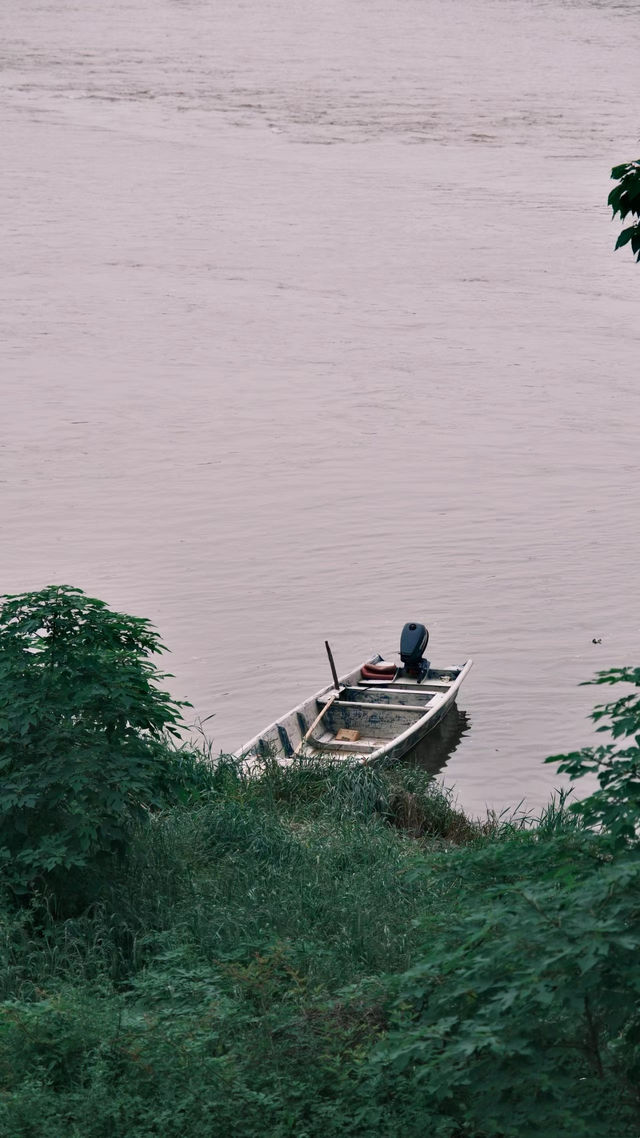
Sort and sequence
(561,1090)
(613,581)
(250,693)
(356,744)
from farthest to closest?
1. (613,581)
2. (250,693)
3. (356,744)
4. (561,1090)

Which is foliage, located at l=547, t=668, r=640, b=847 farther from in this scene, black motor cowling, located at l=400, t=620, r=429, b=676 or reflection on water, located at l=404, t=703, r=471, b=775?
black motor cowling, located at l=400, t=620, r=429, b=676

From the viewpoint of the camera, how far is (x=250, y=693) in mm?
18141

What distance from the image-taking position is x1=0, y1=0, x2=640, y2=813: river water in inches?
810

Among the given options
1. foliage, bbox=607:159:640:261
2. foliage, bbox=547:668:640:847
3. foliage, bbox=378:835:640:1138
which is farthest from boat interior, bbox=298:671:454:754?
foliage, bbox=607:159:640:261

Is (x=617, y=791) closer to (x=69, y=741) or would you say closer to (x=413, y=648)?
(x=69, y=741)

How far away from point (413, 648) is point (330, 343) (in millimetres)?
20163

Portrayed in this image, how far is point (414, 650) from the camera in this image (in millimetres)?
16844

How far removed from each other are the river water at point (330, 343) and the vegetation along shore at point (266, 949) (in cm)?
624

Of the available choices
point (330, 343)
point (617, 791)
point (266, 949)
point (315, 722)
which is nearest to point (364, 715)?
point (315, 722)

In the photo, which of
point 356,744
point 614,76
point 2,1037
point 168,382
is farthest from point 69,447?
point 614,76

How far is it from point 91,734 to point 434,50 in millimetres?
57254

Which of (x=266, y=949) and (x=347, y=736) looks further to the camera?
(x=347, y=736)

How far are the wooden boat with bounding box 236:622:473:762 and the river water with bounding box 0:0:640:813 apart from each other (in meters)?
1.02

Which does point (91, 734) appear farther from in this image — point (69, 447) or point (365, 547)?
point (69, 447)
